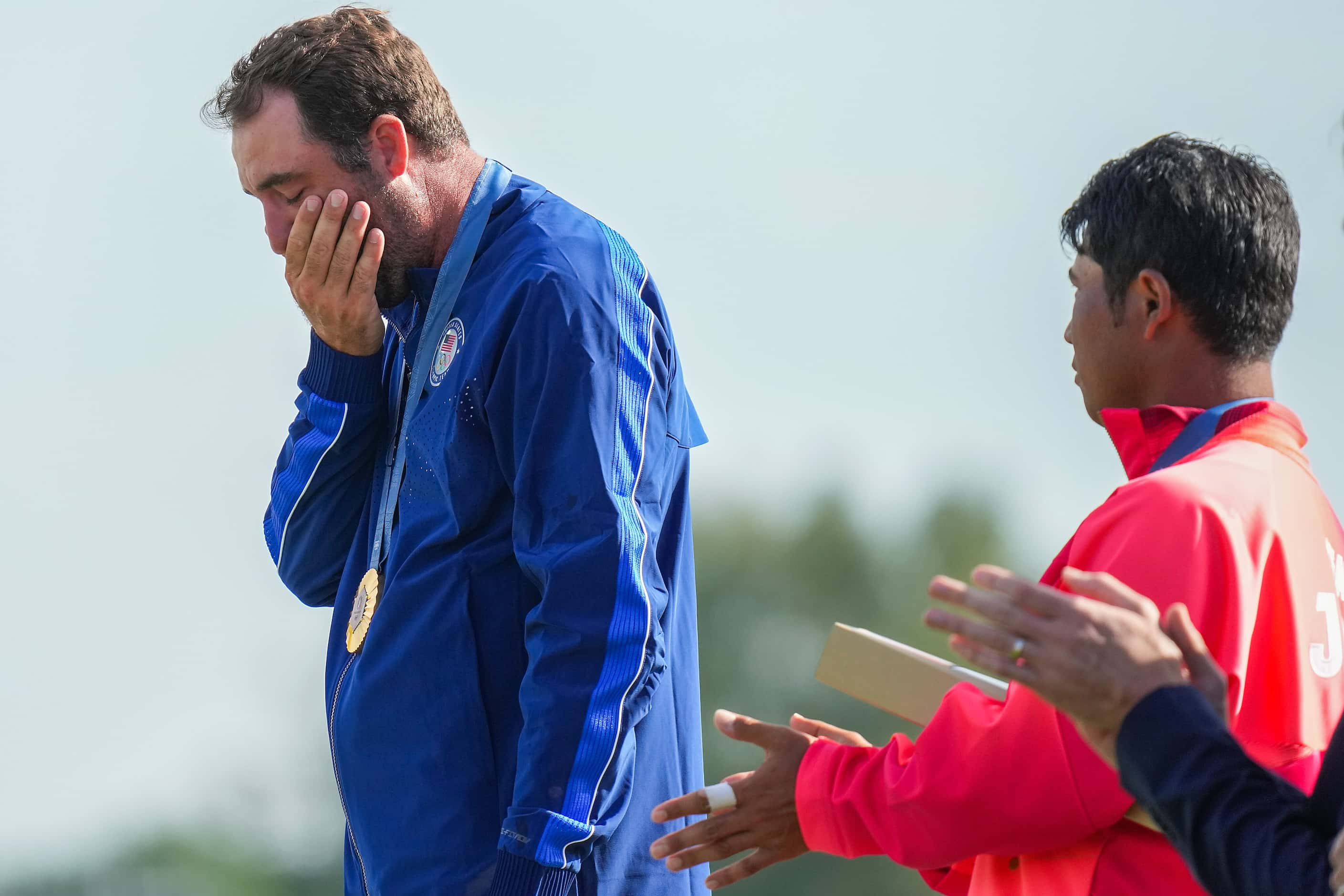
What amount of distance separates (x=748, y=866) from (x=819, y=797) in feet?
0.91

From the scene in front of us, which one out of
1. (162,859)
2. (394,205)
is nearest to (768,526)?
(162,859)

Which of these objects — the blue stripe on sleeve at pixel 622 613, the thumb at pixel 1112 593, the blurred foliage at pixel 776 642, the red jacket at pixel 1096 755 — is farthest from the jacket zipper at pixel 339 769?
the blurred foliage at pixel 776 642

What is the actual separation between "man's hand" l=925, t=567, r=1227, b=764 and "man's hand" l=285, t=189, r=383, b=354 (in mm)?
1607

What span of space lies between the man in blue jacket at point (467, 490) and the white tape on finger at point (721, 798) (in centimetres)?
16

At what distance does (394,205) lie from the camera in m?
2.93

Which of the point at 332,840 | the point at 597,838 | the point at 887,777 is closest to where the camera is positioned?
→ the point at 887,777

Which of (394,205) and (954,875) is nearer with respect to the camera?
(954,875)

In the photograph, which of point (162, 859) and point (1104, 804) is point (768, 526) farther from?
point (1104, 804)

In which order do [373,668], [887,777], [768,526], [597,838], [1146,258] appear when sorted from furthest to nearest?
[768,526] < [373,668] < [597,838] < [1146,258] < [887,777]

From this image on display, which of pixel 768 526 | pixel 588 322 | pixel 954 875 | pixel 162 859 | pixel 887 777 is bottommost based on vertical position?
pixel 162 859

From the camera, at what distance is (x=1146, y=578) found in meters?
2.00

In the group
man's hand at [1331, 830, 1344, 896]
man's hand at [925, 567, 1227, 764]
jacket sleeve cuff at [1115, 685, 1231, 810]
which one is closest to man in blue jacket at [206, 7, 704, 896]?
man's hand at [925, 567, 1227, 764]

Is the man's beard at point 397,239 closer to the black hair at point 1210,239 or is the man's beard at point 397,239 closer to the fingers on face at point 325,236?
the fingers on face at point 325,236

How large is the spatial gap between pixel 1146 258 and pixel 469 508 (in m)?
1.21
